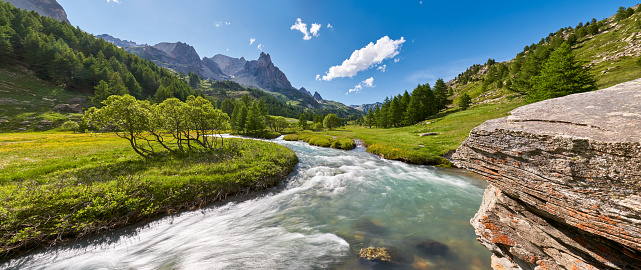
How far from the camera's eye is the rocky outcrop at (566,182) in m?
3.78

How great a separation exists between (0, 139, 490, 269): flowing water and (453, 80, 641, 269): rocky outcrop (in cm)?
→ 333

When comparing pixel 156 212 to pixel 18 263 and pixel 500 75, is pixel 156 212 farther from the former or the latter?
pixel 500 75

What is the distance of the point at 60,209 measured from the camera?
30.8 ft

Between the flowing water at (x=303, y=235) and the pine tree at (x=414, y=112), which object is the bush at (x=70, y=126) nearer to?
the flowing water at (x=303, y=235)

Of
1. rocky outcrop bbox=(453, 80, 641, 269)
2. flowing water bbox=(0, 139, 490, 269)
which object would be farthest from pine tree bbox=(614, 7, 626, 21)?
rocky outcrop bbox=(453, 80, 641, 269)

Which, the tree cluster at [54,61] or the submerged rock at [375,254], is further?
the tree cluster at [54,61]

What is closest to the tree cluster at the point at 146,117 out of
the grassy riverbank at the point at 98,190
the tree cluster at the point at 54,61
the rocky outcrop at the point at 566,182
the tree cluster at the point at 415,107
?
the grassy riverbank at the point at 98,190

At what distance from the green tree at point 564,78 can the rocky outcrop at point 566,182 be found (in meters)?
36.4

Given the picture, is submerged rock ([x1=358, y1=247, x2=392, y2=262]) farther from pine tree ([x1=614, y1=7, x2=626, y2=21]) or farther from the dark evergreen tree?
pine tree ([x1=614, y1=7, x2=626, y2=21])

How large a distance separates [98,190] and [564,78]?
188 feet

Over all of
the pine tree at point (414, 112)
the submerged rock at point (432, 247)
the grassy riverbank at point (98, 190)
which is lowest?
the submerged rock at point (432, 247)

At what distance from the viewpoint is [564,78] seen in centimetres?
2952

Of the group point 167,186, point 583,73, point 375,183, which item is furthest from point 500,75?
point 167,186

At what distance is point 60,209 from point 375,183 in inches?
820
